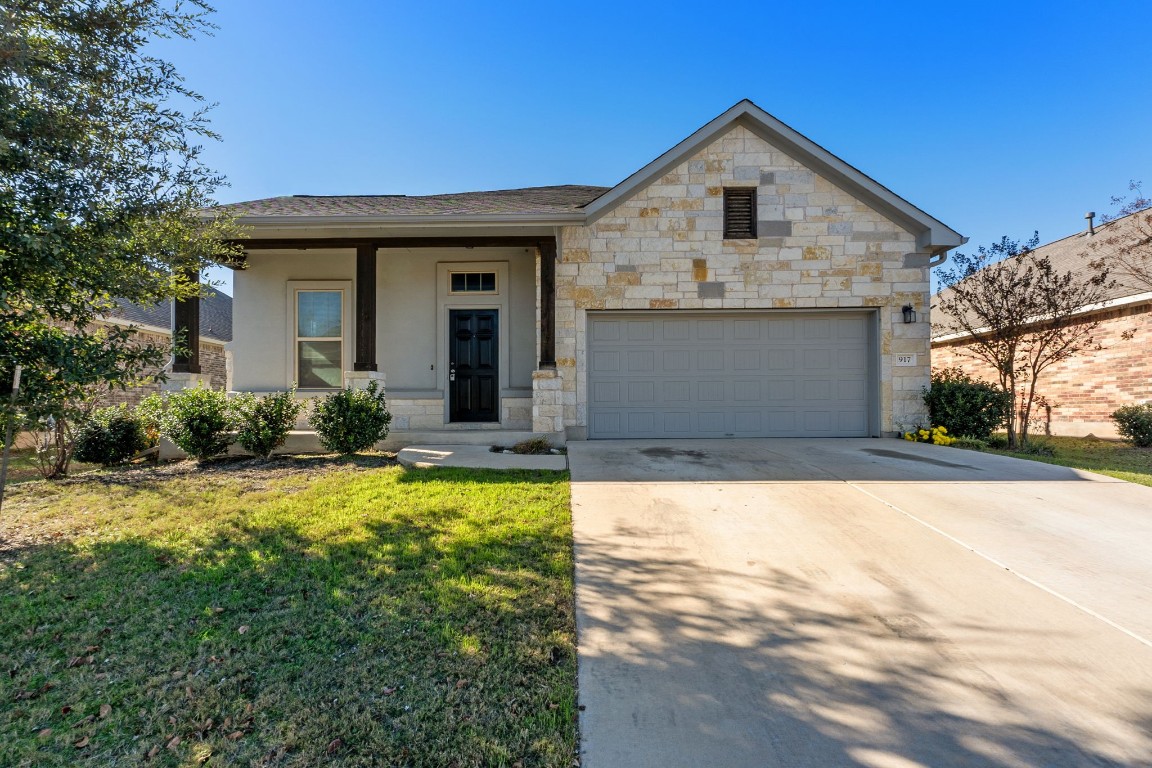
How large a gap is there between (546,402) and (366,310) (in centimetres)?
325

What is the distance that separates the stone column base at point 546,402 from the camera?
793 cm

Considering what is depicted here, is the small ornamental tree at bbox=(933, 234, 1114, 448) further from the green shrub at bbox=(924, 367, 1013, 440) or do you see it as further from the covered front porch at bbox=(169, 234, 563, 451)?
the covered front porch at bbox=(169, 234, 563, 451)

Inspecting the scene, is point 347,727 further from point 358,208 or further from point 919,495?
point 358,208

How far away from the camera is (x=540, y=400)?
7957mm

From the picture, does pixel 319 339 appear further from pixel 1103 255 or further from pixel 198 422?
pixel 1103 255

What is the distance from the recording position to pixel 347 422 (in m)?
7.05

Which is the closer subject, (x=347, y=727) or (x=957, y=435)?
(x=347, y=727)

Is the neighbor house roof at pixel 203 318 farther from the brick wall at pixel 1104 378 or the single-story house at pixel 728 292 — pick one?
the brick wall at pixel 1104 378

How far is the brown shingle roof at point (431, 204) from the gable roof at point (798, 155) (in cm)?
102

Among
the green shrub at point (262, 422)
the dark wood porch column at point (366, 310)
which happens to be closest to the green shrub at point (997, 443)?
the dark wood porch column at point (366, 310)

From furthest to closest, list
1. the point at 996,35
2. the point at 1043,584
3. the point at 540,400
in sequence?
the point at 996,35 < the point at 540,400 < the point at 1043,584

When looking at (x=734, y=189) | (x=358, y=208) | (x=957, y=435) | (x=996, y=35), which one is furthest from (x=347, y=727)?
(x=996, y=35)

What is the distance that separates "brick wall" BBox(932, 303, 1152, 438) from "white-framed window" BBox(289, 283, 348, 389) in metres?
12.1

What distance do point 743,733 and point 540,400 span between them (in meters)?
6.26
